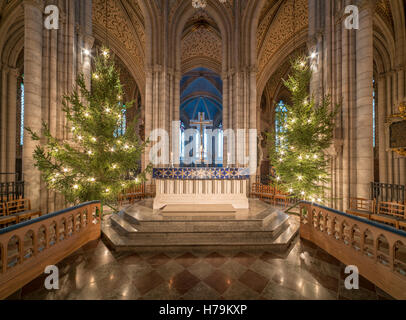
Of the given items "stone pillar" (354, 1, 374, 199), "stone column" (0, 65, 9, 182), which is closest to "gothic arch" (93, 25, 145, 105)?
"stone column" (0, 65, 9, 182)

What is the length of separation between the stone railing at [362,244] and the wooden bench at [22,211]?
7750 millimetres

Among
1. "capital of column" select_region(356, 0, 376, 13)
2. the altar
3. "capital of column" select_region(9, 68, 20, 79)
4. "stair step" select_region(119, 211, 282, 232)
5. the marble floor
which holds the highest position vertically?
"capital of column" select_region(9, 68, 20, 79)

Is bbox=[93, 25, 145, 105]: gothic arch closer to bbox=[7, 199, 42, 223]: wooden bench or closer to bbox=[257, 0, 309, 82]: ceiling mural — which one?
bbox=[257, 0, 309, 82]: ceiling mural

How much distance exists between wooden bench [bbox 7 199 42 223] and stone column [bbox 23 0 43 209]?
171mm

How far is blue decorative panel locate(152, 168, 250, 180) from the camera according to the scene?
577cm

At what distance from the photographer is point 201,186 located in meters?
5.81

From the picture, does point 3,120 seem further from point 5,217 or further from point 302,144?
point 302,144

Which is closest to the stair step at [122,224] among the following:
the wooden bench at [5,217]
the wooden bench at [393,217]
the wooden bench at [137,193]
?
the wooden bench at [5,217]

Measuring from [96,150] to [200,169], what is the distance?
3219 millimetres

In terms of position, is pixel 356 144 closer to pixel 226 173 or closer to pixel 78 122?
pixel 226 173

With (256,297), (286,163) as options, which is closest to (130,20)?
(286,163)
